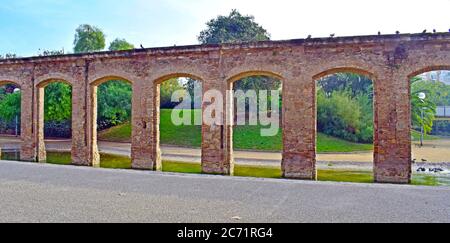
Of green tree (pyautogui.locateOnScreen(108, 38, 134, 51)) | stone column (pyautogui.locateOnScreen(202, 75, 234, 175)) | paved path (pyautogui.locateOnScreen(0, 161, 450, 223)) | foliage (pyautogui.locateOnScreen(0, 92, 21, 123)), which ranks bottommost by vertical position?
paved path (pyautogui.locateOnScreen(0, 161, 450, 223))

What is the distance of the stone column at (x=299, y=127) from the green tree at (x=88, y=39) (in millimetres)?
31432

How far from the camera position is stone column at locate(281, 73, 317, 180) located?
440 inches

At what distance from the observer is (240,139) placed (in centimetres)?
2675

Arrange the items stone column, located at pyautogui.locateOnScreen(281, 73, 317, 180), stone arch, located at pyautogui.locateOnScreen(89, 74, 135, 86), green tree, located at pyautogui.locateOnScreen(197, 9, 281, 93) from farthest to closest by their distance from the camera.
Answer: green tree, located at pyautogui.locateOnScreen(197, 9, 281, 93) → stone arch, located at pyautogui.locateOnScreen(89, 74, 135, 86) → stone column, located at pyautogui.locateOnScreen(281, 73, 317, 180)

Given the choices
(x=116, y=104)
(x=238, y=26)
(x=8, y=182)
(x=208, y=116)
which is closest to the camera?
(x=8, y=182)

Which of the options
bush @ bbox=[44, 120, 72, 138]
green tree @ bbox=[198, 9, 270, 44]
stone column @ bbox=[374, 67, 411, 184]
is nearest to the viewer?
stone column @ bbox=[374, 67, 411, 184]

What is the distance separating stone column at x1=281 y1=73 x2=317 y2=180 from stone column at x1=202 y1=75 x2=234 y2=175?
1918 mm

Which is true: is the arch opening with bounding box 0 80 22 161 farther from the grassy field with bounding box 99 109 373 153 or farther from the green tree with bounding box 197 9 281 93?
the green tree with bounding box 197 9 281 93

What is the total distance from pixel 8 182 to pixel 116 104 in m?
19.3

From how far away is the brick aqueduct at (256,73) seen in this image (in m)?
10.4

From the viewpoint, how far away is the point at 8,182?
348 inches


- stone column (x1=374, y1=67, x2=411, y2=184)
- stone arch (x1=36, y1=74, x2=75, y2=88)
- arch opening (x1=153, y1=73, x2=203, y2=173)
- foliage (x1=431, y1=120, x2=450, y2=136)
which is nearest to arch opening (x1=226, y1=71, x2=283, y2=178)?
arch opening (x1=153, y1=73, x2=203, y2=173)
